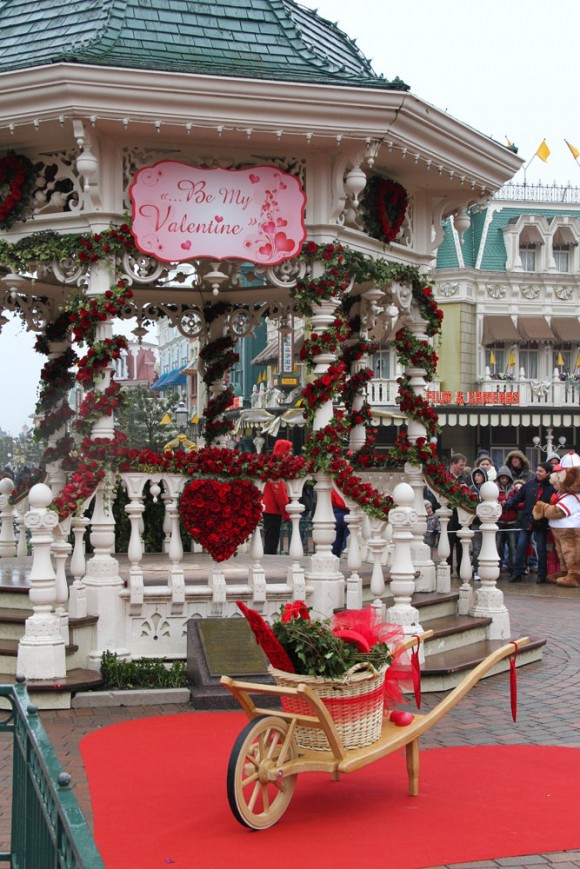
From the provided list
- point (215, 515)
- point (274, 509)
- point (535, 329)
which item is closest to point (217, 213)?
point (215, 515)

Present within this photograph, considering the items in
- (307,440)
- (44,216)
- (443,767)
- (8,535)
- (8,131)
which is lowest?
(443,767)

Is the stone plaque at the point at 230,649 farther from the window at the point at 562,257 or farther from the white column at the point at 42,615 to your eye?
the window at the point at 562,257

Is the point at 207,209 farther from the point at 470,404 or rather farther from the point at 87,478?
the point at 470,404

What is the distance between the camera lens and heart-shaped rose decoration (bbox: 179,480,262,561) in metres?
8.60

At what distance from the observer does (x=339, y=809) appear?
5633 millimetres

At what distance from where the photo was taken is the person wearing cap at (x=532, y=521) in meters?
16.7

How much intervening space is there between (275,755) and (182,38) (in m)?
6.36

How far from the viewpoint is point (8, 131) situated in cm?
880

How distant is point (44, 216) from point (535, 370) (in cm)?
3352

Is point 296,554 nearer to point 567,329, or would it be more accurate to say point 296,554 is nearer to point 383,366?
point 383,366

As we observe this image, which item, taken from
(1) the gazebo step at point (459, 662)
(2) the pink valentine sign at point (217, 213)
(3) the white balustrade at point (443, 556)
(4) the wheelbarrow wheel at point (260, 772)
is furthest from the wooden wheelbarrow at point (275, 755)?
(3) the white balustrade at point (443, 556)

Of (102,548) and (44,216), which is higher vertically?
(44,216)

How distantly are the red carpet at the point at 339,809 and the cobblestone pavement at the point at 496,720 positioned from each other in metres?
0.11

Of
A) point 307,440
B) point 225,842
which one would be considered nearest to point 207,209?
point 307,440
